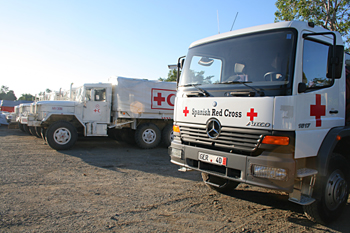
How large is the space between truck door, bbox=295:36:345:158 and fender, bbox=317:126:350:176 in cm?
6

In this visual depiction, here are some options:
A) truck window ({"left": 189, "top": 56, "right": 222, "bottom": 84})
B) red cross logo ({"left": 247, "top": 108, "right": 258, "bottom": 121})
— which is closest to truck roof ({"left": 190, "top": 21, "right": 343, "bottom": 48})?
truck window ({"left": 189, "top": 56, "right": 222, "bottom": 84})

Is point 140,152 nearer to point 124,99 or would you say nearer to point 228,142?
point 124,99

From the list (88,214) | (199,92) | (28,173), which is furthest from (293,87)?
(28,173)

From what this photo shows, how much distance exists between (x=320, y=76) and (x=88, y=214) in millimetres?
3979

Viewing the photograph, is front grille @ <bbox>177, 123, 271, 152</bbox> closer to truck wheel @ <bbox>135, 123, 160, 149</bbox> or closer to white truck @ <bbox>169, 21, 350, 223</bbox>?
white truck @ <bbox>169, 21, 350, 223</bbox>

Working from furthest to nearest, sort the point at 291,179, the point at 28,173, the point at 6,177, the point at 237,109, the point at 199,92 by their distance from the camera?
the point at 28,173 → the point at 6,177 → the point at 199,92 → the point at 237,109 → the point at 291,179

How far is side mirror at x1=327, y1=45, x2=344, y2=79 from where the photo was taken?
3.50 meters

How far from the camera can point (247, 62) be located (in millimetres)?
4066

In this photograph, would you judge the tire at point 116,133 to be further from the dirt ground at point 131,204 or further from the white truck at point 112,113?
the dirt ground at point 131,204

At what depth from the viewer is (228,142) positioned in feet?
12.8

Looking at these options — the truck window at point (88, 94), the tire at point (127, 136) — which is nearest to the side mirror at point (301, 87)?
the truck window at point (88, 94)

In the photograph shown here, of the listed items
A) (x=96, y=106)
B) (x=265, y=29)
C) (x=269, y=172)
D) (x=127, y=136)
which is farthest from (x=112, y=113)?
(x=269, y=172)

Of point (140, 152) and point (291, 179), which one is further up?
point (291, 179)

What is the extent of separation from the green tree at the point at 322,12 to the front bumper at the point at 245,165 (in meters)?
12.2
